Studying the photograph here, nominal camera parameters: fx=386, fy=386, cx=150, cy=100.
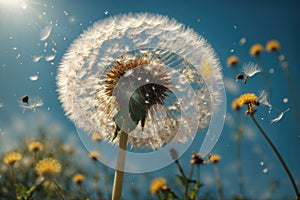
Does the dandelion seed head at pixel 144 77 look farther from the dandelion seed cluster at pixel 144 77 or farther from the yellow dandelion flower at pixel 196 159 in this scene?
the yellow dandelion flower at pixel 196 159

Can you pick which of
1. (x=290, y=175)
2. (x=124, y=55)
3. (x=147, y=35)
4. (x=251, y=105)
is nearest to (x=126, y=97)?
(x=124, y=55)

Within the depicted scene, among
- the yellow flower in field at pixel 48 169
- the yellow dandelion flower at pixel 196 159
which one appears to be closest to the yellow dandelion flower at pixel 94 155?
the yellow flower in field at pixel 48 169

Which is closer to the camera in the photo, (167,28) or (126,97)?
(126,97)

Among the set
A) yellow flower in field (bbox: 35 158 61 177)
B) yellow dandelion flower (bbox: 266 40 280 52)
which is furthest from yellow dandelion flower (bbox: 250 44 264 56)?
yellow flower in field (bbox: 35 158 61 177)

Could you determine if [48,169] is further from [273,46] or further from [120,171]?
[273,46]

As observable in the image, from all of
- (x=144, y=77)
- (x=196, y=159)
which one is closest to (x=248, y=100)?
(x=196, y=159)

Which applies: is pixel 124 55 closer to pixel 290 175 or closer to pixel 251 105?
pixel 251 105

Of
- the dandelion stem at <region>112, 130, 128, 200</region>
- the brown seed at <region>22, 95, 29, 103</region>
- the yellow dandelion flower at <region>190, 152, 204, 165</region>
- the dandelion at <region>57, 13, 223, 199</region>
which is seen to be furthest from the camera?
the dandelion at <region>57, 13, 223, 199</region>

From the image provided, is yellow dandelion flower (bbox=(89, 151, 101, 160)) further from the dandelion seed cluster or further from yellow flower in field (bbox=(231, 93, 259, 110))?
yellow flower in field (bbox=(231, 93, 259, 110))
